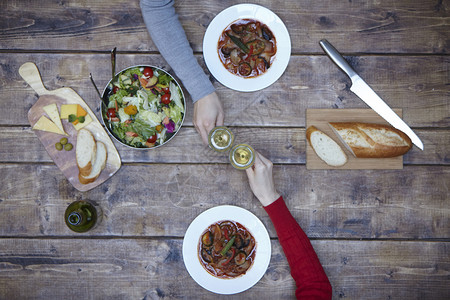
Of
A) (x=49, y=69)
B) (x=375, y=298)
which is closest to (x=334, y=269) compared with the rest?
(x=375, y=298)

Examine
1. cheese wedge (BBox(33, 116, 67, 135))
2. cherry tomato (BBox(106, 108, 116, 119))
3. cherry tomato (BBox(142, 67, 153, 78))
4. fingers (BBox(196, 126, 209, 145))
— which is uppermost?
cherry tomato (BBox(142, 67, 153, 78))

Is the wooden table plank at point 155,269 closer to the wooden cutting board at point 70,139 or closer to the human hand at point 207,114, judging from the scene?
the wooden cutting board at point 70,139

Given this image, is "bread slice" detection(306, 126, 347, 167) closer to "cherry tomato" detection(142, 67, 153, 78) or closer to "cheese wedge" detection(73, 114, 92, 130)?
"cherry tomato" detection(142, 67, 153, 78)

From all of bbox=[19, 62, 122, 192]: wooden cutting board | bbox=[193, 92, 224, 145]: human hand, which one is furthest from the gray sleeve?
bbox=[19, 62, 122, 192]: wooden cutting board

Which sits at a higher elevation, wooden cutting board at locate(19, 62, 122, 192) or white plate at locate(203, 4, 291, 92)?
white plate at locate(203, 4, 291, 92)

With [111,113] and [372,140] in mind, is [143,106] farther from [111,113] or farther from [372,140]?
[372,140]

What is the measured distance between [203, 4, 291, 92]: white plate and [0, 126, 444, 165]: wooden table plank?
0.22 metres

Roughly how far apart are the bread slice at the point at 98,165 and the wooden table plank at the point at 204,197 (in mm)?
77

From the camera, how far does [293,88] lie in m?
1.58

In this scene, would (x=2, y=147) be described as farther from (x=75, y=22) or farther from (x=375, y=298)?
(x=375, y=298)

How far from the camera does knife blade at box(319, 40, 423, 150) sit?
4.95 ft

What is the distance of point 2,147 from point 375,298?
190 centimetres

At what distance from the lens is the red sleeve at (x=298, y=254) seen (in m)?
1.45

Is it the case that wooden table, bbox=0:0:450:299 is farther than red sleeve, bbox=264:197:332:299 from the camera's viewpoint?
Yes
